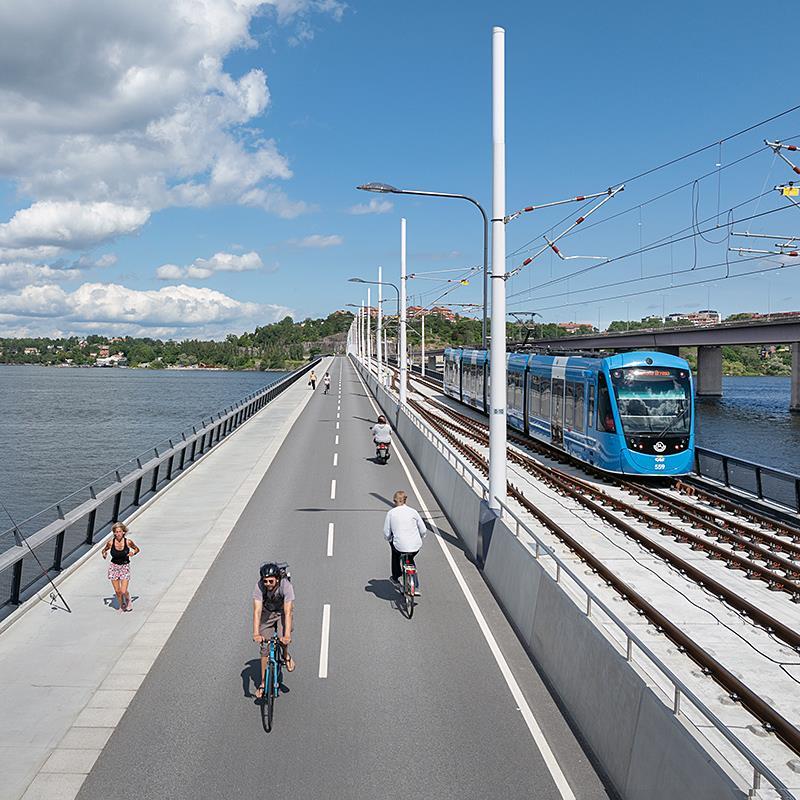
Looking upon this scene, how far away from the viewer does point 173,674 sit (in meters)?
9.54

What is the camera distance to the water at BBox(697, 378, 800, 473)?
2046 inches

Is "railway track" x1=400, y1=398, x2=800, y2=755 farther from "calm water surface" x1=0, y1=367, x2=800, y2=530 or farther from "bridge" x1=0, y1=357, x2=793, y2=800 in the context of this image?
"calm water surface" x1=0, y1=367, x2=800, y2=530

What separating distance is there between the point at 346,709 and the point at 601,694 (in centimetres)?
265

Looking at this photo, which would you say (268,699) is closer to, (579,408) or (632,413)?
(632,413)

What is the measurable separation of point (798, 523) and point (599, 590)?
26.7 ft

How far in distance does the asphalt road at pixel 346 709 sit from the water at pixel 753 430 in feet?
124

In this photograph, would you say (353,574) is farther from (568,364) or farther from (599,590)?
(568,364)

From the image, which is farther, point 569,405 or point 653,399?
point 569,405

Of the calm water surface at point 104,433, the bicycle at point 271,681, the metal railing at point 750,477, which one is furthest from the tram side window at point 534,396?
the bicycle at point 271,681

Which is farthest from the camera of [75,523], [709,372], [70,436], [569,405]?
[709,372]

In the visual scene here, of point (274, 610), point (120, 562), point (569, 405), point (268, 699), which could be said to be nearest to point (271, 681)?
point (268, 699)

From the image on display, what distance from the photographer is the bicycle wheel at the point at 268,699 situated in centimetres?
809

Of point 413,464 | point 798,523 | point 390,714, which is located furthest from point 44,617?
point 413,464

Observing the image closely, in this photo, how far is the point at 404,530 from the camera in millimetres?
12039
